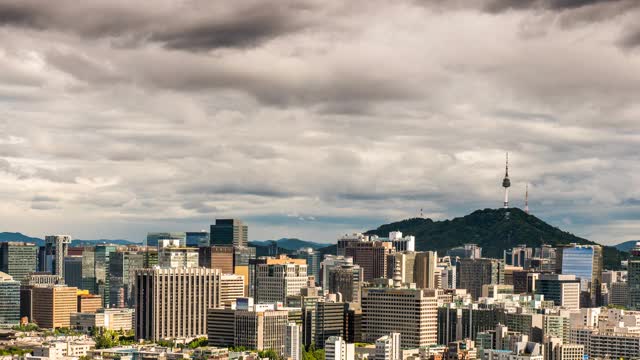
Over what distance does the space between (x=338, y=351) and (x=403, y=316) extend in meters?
35.4

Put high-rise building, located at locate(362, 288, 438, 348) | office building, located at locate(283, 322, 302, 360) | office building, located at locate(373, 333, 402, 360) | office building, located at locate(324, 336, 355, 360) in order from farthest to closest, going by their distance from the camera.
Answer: high-rise building, located at locate(362, 288, 438, 348) → office building, located at locate(283, 322, 302, 360) → office building, located at locate(373, 333, 402, 360) → office building, located at locate(324, 336, 355, 360)

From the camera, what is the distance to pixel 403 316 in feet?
620

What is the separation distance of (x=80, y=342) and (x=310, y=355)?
108ft

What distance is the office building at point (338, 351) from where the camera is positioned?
15475cm

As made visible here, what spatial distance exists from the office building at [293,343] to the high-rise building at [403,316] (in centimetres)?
1967

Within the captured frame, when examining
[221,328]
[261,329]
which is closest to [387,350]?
[261,329]

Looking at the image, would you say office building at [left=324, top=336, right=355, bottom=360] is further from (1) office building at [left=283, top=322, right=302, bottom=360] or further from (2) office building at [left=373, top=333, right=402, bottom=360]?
(1) office building at [left=283, top=322, right=302, bottom=360]

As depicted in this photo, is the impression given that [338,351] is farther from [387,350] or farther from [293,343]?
[293,343]

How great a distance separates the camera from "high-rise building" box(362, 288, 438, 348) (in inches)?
7347

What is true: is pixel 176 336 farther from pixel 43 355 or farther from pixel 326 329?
pixel 43 355

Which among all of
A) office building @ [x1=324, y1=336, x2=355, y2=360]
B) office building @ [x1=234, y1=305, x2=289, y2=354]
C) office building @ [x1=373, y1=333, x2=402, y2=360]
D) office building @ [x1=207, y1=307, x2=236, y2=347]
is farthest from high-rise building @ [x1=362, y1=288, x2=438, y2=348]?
office building @ [x1=324, y1=336, x2=355, y2=360]

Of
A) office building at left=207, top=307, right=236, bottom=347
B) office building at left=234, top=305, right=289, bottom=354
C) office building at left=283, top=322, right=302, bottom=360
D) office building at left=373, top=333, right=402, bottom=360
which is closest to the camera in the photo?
office building at left=373, top=333, right=402, bottom=360

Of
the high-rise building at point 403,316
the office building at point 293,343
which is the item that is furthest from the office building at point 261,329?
the high-rise building at point 403,316

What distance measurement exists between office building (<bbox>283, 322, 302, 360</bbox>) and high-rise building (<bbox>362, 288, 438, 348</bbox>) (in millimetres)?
19667
